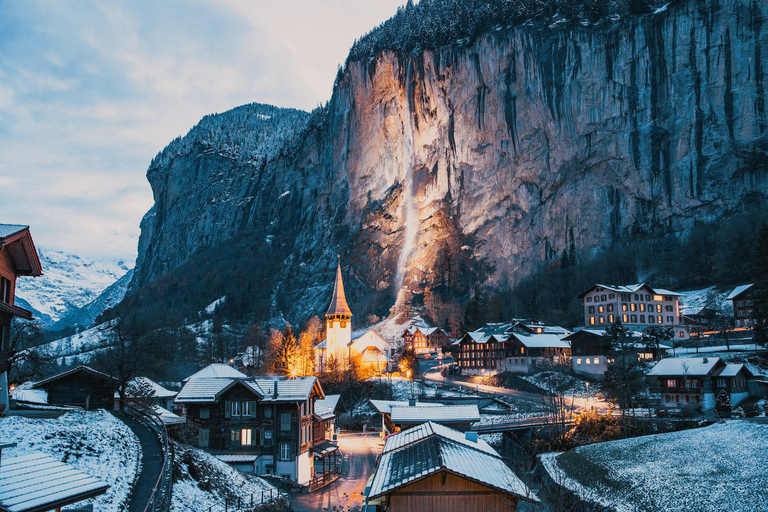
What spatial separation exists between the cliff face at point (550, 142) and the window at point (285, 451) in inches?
3636

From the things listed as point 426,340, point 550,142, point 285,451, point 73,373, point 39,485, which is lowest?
point 285,451

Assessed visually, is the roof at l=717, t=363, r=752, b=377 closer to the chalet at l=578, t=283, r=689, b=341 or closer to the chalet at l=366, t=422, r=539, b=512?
the chalet at l=578, t=283, r=689, b=341

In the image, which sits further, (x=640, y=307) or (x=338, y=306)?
(x=338, y=306)

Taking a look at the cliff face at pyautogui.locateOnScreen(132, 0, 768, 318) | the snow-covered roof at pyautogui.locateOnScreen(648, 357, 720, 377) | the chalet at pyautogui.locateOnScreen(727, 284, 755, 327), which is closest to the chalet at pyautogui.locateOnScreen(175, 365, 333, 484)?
the snow-covered roof at pyautogui.locateOnScreen(648, 357, 720, 377)

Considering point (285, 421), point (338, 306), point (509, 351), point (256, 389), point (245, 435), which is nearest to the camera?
point (285, 421)

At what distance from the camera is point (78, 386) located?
39000 mm

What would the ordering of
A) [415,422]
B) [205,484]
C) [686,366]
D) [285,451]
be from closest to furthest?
[205,484]
[285,451]
[415,422]
[686,366]

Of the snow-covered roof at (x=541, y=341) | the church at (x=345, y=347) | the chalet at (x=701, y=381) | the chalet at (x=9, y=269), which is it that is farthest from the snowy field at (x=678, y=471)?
the church at (x=345, y=347)

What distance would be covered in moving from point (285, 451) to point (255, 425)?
291 centimetres

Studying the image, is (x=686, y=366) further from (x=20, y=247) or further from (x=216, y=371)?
(x=20, y=247)

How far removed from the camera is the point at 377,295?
15888 cm

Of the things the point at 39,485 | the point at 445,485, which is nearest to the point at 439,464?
the point at 445,485

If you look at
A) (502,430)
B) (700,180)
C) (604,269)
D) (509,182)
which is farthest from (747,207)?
(502,430)

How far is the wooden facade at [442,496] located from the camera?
21.8 metres
